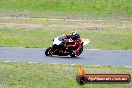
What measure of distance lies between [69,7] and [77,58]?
41.0 m

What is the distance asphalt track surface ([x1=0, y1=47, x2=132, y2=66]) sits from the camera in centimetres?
2094

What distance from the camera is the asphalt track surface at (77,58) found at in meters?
20.9

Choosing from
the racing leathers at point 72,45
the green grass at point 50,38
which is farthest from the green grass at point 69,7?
the racing leathers at point 72,45

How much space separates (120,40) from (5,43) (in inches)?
343

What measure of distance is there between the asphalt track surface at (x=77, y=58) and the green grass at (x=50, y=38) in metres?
3.11

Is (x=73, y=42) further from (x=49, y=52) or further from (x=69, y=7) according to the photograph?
(x=69, y=7)

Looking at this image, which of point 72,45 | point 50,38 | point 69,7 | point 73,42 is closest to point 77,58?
point 72,45

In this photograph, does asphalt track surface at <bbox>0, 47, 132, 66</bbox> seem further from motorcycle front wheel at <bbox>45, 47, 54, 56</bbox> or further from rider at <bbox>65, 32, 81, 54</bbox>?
rider at <bbox>65, 32, 81, 54</bbox>

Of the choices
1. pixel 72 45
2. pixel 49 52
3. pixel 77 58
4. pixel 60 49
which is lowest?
pixel 77 58

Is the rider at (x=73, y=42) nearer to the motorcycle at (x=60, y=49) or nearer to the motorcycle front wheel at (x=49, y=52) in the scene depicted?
the motorcycle at (x=60, y=49)

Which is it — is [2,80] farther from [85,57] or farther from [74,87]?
[85,57]

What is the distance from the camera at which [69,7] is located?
63219 mm

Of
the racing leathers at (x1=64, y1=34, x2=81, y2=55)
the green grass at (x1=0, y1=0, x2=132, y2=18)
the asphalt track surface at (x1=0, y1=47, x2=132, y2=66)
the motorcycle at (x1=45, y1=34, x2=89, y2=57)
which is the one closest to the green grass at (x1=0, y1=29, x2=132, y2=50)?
the asphalt track surface at (x1=0, y1=47, x2=132, y2=66)

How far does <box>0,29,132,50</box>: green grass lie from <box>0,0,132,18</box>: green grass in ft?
59.0
